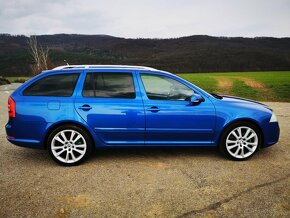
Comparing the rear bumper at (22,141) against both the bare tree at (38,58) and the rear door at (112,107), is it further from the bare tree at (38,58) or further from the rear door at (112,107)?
the bare tree at (38,58)

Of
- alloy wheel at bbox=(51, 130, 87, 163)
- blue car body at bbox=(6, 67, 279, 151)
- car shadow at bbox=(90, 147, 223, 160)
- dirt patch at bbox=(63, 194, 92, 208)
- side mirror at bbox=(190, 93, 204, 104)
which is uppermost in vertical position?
side mirror at bbox=(190, 93, 204, 104)

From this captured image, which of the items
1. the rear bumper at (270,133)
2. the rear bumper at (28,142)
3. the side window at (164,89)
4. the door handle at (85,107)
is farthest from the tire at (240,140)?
the rear bumper at (28,142)

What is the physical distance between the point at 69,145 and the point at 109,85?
1.17 metres

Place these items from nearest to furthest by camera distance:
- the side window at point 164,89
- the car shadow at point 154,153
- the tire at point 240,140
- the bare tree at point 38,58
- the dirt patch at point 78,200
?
1. the dirt patch at point 78,200
2. the side window at point 164,89
3. the tire at point 240,140
4. the car shadow at point 154,153
5. the bare tree at point 38,58

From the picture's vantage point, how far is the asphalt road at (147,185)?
3.28 metres

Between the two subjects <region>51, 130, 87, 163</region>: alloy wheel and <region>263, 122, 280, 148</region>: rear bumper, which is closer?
<region>51, 130, 87, 163</region>: alloy wheel

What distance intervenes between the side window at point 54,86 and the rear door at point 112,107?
0.20 m

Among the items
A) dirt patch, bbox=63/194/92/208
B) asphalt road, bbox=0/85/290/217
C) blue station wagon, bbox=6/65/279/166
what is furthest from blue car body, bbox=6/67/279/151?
dirt patch, bbox=63/194/92/208

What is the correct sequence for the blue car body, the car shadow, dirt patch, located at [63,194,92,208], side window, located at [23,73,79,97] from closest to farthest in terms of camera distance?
dirt patch, located at [63,194,92,208] < the blue car body < side window, located at [23,73,79,97] < the car shadow

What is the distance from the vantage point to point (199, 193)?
370 cm

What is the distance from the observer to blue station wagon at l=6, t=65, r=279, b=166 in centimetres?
454

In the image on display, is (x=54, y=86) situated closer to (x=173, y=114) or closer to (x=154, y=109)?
(x=154, y=109)

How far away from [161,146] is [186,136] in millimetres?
449

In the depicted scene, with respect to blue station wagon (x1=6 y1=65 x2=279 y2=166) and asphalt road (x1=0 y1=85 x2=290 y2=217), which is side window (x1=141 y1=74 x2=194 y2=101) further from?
asphalt road (x1=0 y1=85 x2=290 y2=217)
